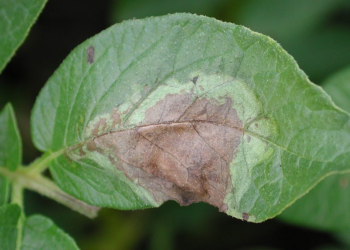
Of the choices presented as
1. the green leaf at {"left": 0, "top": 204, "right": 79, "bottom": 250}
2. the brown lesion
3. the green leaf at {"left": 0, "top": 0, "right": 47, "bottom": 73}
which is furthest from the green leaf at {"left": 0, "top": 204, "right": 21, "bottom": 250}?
the green leaf at {"left": 0, "top": 0, "right": 47, "bottom": 73}

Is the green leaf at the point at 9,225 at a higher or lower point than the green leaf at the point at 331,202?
lower

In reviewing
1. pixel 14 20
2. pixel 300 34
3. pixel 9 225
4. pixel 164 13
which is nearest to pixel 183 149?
pixel 9 225

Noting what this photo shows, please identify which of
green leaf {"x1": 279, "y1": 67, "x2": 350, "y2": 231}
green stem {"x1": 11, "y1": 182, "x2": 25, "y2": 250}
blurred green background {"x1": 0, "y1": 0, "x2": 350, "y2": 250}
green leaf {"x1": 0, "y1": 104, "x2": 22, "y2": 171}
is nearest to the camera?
green stem {"x1": 11, "y1": 182, "x2": 25, "y2": 250}

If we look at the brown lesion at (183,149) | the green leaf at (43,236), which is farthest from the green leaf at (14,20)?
the green leaf at (43,236)

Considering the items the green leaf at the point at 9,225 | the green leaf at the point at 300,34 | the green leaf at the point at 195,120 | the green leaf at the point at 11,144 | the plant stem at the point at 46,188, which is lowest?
the green leaf at the point at 9,225

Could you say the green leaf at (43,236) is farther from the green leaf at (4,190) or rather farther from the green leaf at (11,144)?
the green leaf at (11,144)

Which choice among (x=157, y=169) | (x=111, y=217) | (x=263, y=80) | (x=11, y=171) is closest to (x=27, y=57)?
(x=111, y=217)

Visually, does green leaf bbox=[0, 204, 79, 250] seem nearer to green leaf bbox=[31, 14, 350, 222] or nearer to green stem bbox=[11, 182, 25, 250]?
green stem bbox=[11, 182, 25, 250]
